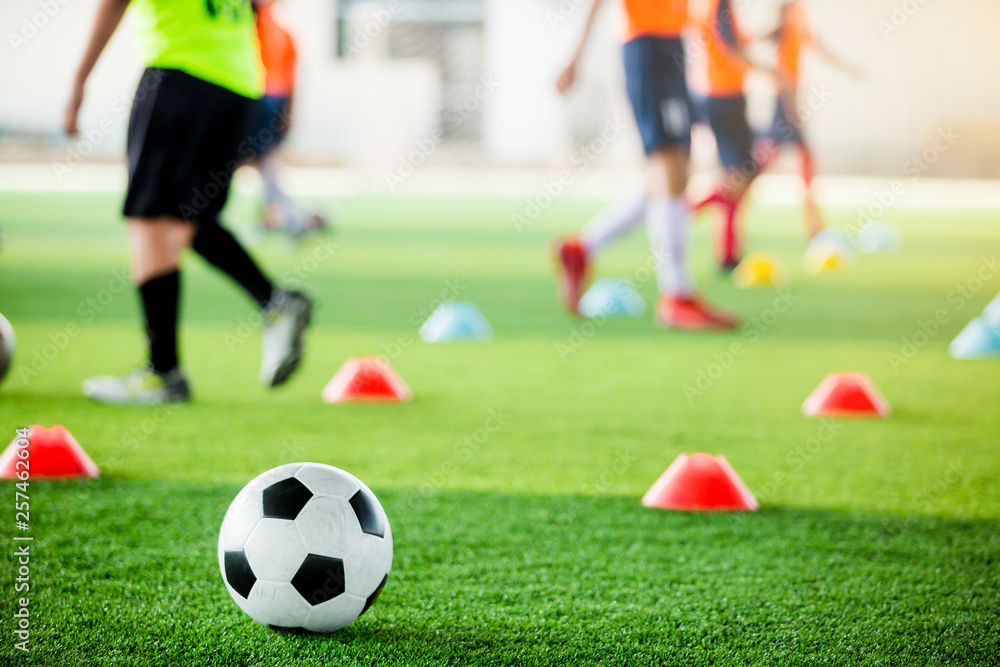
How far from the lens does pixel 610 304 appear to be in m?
6.66

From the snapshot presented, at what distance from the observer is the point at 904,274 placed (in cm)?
889

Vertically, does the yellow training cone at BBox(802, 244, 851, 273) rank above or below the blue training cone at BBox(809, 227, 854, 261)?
above

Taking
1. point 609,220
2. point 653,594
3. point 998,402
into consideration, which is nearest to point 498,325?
point 609,220

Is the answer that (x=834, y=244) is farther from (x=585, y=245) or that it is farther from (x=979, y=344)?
(x=979, y=344)

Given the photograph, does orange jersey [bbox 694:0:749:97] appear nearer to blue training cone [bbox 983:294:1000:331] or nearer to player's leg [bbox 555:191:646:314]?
player's leg [bbox 555:191:646:314]

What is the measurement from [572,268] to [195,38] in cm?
281

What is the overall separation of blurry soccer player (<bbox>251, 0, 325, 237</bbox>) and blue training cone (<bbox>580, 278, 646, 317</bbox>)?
148 inches

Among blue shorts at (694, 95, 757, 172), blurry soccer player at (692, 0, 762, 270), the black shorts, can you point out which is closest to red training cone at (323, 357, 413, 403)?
the black shorts

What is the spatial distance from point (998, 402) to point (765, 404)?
903mm

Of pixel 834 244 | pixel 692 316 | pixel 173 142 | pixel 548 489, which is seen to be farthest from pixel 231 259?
pixel 834 244

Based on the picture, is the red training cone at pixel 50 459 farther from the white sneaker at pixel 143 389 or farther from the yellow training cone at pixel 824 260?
the yellow training cone at pixel 824 260

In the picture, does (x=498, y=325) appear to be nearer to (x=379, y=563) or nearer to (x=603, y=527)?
(x=603, y=527)

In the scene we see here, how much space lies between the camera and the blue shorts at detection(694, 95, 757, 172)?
7691mm

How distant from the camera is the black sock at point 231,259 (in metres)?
3.96
